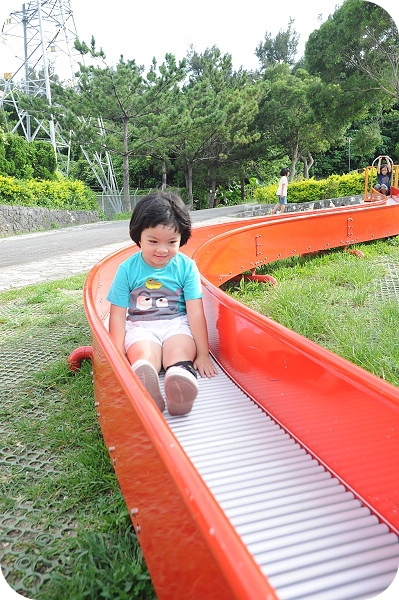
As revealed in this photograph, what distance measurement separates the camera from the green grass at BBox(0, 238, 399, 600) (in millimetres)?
1194

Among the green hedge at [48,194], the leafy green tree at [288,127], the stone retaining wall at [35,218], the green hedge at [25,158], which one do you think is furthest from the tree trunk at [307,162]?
the green hedge at [25,158]

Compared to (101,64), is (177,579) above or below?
below

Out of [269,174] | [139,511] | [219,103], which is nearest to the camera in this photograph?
[139,511]

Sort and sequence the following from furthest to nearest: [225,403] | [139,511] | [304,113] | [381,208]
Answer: [304,113] → [381,208] → [225,403] → [139,511]

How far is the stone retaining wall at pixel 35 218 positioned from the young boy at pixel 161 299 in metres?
10.1

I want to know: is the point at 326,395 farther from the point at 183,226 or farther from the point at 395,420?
the point at 183,226

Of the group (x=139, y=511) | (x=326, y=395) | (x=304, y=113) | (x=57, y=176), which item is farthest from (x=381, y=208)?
(x=304, y=113)

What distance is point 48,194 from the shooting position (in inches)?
540

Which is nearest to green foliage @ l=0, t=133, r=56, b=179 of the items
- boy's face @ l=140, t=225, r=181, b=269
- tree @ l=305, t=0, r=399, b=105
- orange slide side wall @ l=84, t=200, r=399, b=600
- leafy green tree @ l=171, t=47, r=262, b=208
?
leafy green tree @ l=171, t=47, r=262, b=208

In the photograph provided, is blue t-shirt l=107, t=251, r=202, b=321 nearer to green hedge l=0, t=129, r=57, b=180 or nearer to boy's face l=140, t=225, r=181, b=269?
boy's face l=140, t=225, r=181, b=269

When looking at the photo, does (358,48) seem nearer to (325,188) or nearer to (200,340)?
(200,340)

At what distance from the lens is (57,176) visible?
14578 mm

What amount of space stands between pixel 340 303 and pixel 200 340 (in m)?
1.85

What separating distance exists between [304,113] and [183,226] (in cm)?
1835
